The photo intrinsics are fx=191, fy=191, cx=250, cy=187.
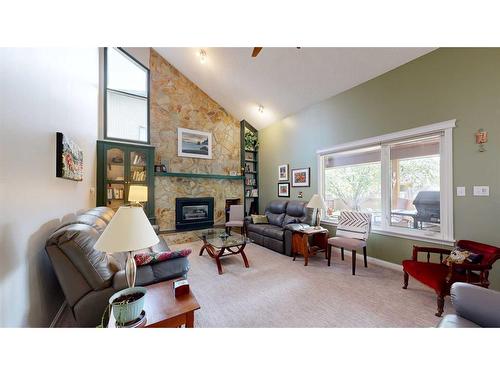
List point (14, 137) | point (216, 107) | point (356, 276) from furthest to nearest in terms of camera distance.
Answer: point (216, 107)
point (356, 276)
point (14, 137)

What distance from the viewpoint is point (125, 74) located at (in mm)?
4566

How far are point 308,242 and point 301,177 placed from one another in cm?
174

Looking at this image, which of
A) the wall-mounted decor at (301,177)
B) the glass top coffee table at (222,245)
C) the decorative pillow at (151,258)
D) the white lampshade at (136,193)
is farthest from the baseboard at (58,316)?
the wall-mounted decor at (301,177)

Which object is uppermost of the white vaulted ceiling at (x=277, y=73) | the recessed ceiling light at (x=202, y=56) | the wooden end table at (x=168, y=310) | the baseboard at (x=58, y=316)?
the recessed ceiling light at (x=202, y=56)

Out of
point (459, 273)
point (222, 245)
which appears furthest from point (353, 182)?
point (222, 245)

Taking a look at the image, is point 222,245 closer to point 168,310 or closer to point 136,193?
point 168,310

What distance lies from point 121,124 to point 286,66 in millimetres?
3838

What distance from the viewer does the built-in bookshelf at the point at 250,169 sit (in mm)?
5949

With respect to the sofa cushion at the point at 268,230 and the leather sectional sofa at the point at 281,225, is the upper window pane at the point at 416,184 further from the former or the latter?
the sofa cushion at the point at 268,230

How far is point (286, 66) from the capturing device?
3652 millimetres

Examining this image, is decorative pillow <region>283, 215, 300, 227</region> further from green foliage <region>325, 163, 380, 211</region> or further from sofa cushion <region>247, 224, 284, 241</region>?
green foliage <region>325, 163, 380, 211</region>

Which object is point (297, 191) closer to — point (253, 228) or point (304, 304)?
point (253, 228)

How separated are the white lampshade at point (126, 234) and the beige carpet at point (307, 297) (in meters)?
1.19
